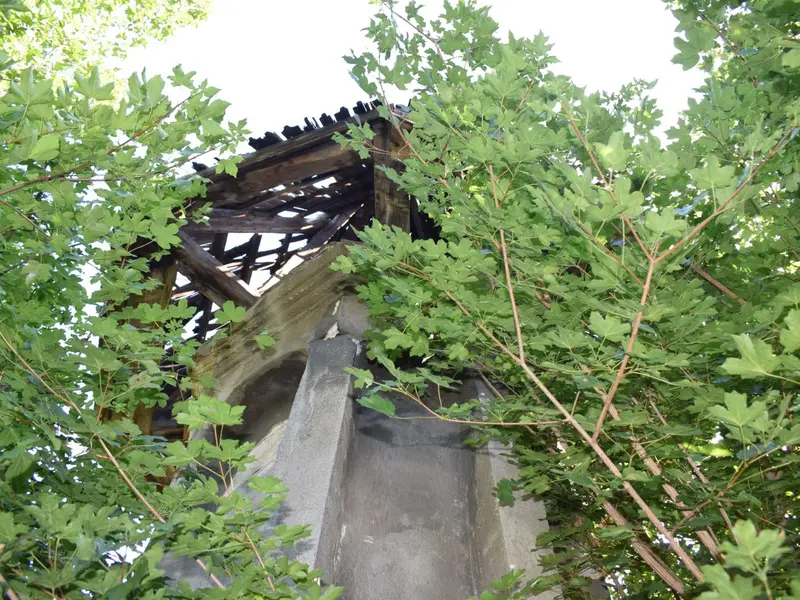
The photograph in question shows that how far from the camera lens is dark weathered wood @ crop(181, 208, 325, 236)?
4.95m

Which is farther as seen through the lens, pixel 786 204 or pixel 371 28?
pixel 371 28

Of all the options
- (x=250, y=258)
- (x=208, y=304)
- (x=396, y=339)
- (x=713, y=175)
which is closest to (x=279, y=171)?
(x=250, y=258)

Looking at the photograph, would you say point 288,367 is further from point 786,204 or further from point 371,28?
point 786,204

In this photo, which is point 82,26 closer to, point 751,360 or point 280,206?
point 280,206

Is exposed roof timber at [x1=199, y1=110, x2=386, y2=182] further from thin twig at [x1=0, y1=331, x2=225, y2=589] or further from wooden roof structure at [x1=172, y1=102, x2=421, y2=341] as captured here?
thin twig at [x1=0, y1=331, x2=225, y2=589]

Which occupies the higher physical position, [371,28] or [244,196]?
[244,196]

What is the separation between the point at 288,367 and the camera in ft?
13.4

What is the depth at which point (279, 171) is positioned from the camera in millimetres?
4520

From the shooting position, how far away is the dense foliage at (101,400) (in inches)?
59.1

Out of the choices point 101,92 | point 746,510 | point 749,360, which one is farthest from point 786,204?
point 101,92

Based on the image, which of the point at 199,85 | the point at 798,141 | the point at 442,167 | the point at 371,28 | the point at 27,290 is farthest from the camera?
the point at 27,290

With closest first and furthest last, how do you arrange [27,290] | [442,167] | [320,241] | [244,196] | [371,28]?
1. [442,167]
2. [371,28]
3. [27,290]
4. [244,196]
5. [320,241]

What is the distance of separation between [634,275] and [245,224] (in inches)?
165

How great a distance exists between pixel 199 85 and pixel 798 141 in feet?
5.71
